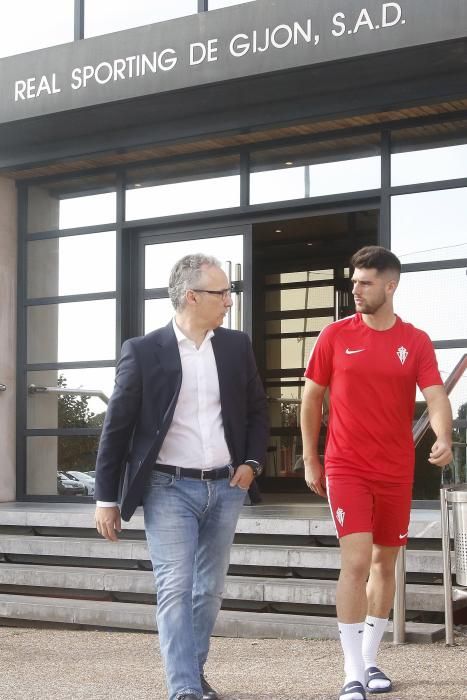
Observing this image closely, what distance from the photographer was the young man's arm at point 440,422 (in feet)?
15.2

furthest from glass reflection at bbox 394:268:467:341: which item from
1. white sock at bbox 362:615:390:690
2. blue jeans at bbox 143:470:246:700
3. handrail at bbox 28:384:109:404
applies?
blue jeans at bbox 143:470:246:700

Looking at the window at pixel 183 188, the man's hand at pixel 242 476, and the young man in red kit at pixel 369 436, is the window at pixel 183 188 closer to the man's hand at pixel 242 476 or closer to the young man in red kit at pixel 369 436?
the young man in red kit at pixel 369 436

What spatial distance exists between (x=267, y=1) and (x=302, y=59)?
597mm

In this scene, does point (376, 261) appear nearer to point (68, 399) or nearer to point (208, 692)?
point (208, 692)

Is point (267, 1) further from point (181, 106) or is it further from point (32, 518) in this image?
point (32, 518)

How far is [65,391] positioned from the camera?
35.7ft

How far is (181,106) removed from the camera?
31.0 feet

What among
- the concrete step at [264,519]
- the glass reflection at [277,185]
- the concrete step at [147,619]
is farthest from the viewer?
the glass reflection at [277,185]

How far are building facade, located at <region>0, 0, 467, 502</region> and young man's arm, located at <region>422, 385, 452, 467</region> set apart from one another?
272 cm

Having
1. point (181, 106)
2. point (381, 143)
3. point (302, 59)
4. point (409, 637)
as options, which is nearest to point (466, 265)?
Result: point (381, 143)

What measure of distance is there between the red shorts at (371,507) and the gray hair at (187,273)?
1.03m

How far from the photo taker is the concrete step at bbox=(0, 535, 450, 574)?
22.5 feet

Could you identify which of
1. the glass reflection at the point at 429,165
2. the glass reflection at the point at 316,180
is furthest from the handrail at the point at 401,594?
the glass reflection at the point at 316,180

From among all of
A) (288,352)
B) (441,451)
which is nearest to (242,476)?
(441,451)
